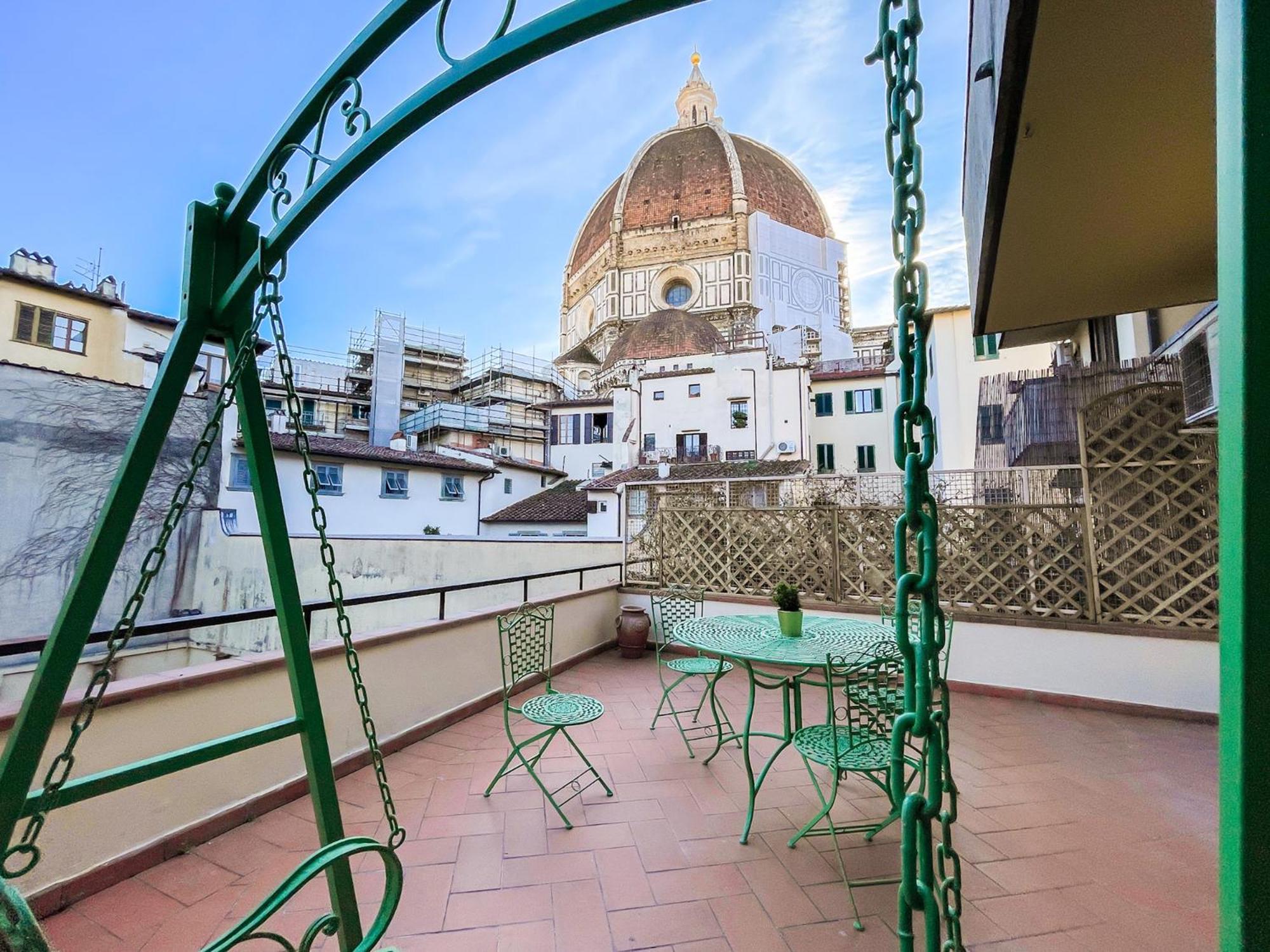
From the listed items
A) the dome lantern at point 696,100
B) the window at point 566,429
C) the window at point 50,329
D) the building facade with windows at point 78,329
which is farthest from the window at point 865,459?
the dome lantern at point 696,100

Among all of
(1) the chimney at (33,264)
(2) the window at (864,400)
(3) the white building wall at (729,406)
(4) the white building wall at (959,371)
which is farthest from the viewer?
(2) the window at (864,400)

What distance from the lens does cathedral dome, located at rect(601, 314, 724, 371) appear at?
28172mm

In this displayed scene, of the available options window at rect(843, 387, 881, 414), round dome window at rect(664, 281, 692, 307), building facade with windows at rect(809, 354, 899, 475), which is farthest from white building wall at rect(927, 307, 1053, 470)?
round dome window at rect(664, 281, 692, 307)

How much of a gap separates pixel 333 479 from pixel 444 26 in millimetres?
12953

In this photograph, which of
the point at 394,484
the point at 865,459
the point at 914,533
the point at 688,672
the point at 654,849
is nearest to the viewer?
the point at 914,533

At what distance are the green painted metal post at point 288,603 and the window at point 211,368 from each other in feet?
36.0

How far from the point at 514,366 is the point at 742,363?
13.1m

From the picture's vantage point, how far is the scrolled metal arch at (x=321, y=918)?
31.4 inches

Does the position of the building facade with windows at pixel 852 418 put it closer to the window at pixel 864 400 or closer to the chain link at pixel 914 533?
the window at pixel 864 400

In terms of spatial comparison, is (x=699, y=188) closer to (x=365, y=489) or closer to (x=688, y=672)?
(x=365, y=489)

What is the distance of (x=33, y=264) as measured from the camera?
12445 millimetres

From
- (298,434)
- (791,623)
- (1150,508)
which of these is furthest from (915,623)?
(298,434)

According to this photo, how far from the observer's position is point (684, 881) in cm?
212

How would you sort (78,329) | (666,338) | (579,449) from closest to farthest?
(78,329) → (579,449) → (666,338)
